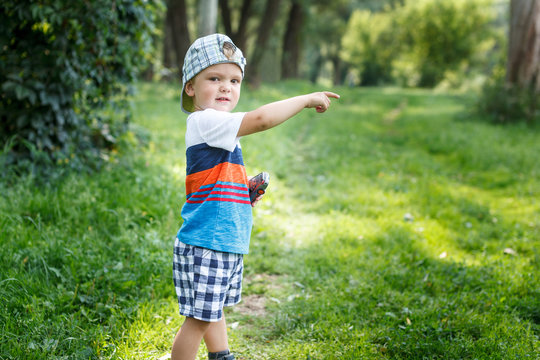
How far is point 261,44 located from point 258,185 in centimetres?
1541

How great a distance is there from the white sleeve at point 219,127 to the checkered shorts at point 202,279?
53 cm

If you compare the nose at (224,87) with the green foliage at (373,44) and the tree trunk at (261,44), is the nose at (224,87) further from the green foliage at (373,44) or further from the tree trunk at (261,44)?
the green foliage at (373,44)

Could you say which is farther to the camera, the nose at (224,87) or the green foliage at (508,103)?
the green foliage at (508,103)

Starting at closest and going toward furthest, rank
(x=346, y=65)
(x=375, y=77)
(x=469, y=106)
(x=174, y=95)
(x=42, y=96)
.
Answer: (x=42, y=96) → (x=469, y=106) → (x=174, y=95) → (x=375, y=77) → (x=346, y=65)

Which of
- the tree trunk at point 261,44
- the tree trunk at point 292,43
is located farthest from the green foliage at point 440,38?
the tree trunk at point 261,44

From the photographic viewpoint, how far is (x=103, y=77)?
516cm

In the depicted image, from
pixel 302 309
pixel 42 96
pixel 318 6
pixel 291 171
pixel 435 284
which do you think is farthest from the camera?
pixel 318 6

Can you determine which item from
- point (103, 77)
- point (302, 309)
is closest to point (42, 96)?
point (103, 77)

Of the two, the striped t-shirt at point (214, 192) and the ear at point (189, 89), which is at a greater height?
the ear at point (189, 89)

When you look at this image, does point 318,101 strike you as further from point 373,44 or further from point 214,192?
point 373,44

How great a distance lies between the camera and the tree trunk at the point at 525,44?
A: 10430mm

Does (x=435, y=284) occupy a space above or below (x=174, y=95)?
below

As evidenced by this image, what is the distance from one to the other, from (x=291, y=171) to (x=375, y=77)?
1240 inches

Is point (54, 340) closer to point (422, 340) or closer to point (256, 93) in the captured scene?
point (422, 340)
